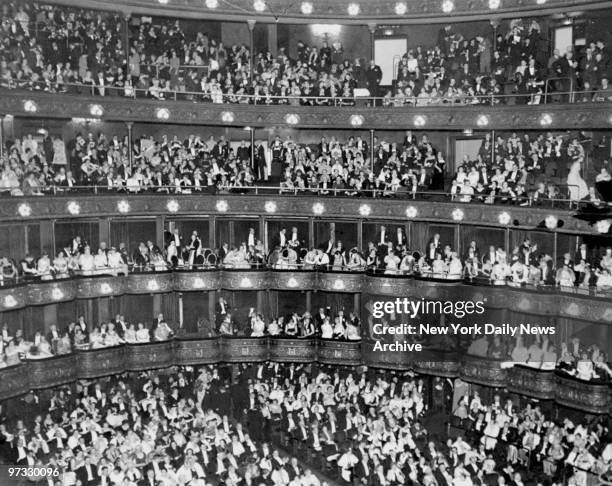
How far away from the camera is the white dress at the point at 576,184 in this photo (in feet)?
105

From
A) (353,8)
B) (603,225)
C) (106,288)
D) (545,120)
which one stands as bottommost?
(106,288)

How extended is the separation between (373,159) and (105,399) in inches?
656

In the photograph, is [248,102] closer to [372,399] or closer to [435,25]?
[435,25]

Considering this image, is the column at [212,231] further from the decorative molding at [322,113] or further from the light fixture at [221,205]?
the decorative molding at [322,113]

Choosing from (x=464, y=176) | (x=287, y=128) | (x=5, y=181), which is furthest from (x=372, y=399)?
(x=5, y=181)

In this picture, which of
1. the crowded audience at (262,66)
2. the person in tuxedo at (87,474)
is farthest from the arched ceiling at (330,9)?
the person in tuxedo at (87,474)

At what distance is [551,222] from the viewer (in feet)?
106

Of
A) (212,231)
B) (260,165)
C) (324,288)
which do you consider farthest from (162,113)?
(324,288)

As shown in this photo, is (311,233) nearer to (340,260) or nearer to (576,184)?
(340,260)

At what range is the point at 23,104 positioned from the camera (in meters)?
33.0

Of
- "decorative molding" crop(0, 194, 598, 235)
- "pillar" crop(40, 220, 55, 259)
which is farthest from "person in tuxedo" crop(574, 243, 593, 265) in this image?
"pillar" crop(40, 220, 55, 259)

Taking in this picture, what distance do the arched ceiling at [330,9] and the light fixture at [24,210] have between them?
9.60 m

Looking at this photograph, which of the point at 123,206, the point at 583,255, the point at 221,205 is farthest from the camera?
the point at 221,205

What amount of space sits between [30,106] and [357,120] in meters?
14.8
